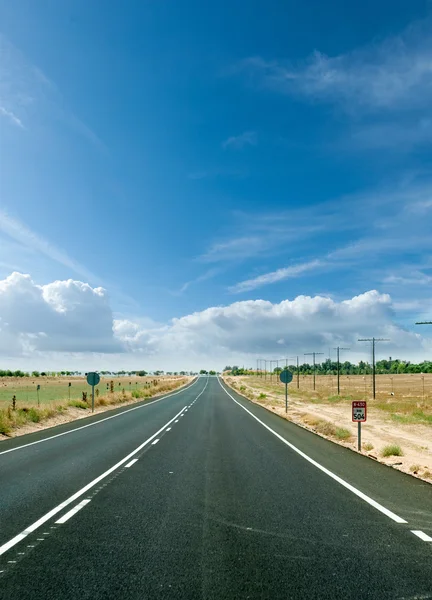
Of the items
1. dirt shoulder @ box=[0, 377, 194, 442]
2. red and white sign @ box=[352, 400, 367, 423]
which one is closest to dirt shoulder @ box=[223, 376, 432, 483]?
red and white sign @ box=[352, 400, 367, 423]

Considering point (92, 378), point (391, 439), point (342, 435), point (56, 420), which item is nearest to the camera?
point (342, 435)

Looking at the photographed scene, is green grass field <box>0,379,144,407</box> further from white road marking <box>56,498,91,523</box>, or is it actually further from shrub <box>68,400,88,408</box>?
white road marking <box>56,498,91,523</box>

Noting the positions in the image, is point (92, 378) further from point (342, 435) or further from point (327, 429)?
point (342, 435)

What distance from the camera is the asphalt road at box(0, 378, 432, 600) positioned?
4.93 metres

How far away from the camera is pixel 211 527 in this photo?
7.01 m

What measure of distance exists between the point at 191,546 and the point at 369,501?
4186 mm

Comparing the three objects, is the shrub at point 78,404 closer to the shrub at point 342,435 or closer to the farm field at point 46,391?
the farm field at point 46,391

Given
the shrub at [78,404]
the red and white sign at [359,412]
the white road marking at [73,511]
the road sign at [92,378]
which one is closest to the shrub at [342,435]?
the red and white sign at [359,412]

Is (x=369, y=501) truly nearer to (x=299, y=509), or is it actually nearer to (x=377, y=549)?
(x=299, y=509)

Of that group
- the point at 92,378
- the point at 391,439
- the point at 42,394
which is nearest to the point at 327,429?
the point at 391,439

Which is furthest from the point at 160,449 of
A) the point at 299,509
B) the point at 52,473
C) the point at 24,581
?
the point at 24,581

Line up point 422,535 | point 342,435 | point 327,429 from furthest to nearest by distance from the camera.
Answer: point 327,429 → point 342,435 → point 422,535

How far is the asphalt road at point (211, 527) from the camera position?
4934 millimetres

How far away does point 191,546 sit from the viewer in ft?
20.1
